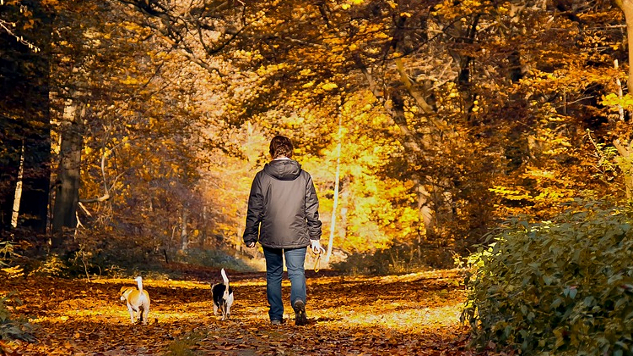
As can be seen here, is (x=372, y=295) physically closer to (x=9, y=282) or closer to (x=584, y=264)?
(x=9, y=282)

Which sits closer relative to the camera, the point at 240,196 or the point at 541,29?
the point at 541,29

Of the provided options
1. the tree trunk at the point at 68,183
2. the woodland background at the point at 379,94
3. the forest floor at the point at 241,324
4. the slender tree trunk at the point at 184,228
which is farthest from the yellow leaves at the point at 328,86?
the slender tree trunk at the point at 184,228

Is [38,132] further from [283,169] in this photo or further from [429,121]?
[429,121]

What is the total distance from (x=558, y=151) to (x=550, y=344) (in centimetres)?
1124

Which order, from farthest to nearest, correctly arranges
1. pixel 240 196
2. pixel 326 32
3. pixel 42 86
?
pixel 240 196 < pixel 326 32 < pixel 42 86

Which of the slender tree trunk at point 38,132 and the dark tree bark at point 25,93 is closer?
the dark tree bark at point 25,93

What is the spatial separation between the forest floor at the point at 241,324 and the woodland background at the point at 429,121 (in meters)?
0.86

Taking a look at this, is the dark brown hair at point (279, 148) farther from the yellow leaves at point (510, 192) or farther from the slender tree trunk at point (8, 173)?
the slender tree trunk at point (8, 173)

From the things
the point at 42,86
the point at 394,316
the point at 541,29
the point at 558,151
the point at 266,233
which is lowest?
the point at 394,316

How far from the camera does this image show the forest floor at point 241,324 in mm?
8922

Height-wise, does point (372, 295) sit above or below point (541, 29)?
below

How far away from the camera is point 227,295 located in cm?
1203

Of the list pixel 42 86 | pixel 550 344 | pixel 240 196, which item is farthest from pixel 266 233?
pixel 240 196

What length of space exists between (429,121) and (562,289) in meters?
21.4
